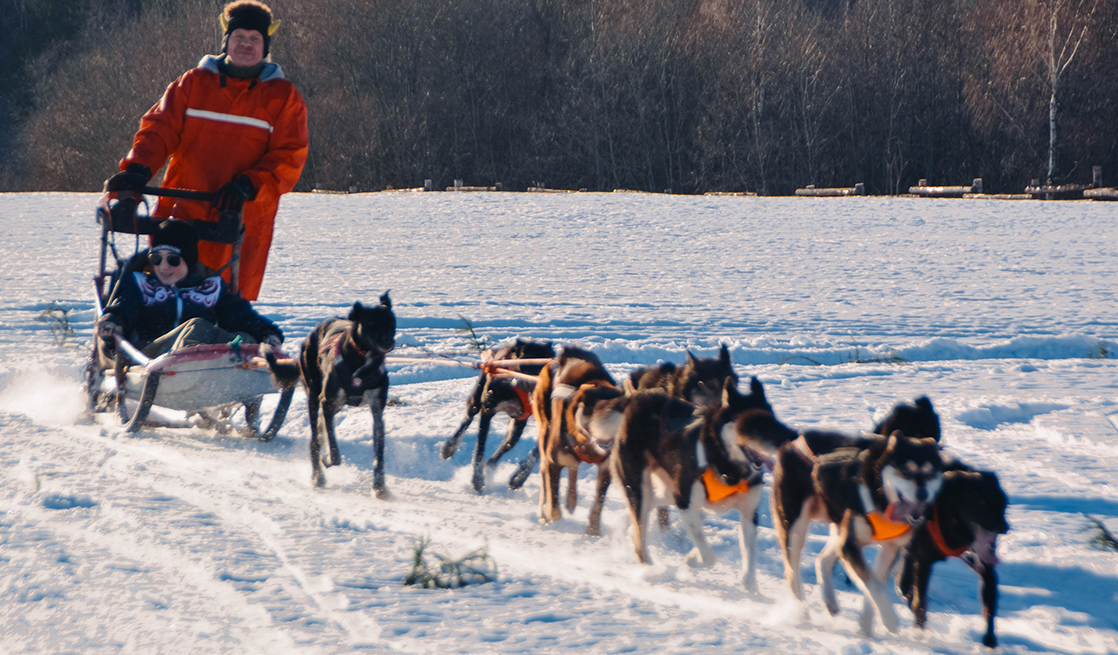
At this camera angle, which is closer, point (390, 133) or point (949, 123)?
point (949, 123)

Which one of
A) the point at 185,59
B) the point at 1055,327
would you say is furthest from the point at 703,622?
the point at 185,59

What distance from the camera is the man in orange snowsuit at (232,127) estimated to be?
5.20 m

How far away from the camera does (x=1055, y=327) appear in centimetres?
721

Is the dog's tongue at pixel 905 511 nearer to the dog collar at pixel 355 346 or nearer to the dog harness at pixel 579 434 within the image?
the dog harness at pixel 579 434

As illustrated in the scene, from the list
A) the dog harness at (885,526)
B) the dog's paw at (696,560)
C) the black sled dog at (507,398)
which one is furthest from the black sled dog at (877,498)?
the black sled dog at (507,398)

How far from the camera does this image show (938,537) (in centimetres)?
209

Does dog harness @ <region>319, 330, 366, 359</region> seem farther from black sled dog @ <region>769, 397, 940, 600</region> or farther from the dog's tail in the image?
black sled dog @ <region>769, 397, 940, 600</region>

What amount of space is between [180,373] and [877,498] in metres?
3.13

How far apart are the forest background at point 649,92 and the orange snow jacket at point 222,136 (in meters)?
27.1

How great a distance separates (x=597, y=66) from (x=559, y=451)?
34.1 metres

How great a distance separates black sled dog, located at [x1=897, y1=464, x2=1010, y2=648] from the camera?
2.00m

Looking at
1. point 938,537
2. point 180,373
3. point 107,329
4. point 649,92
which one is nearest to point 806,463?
point 938,537

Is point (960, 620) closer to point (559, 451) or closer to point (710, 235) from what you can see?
point (559, 451)

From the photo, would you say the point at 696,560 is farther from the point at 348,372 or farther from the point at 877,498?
the point at 348,372
